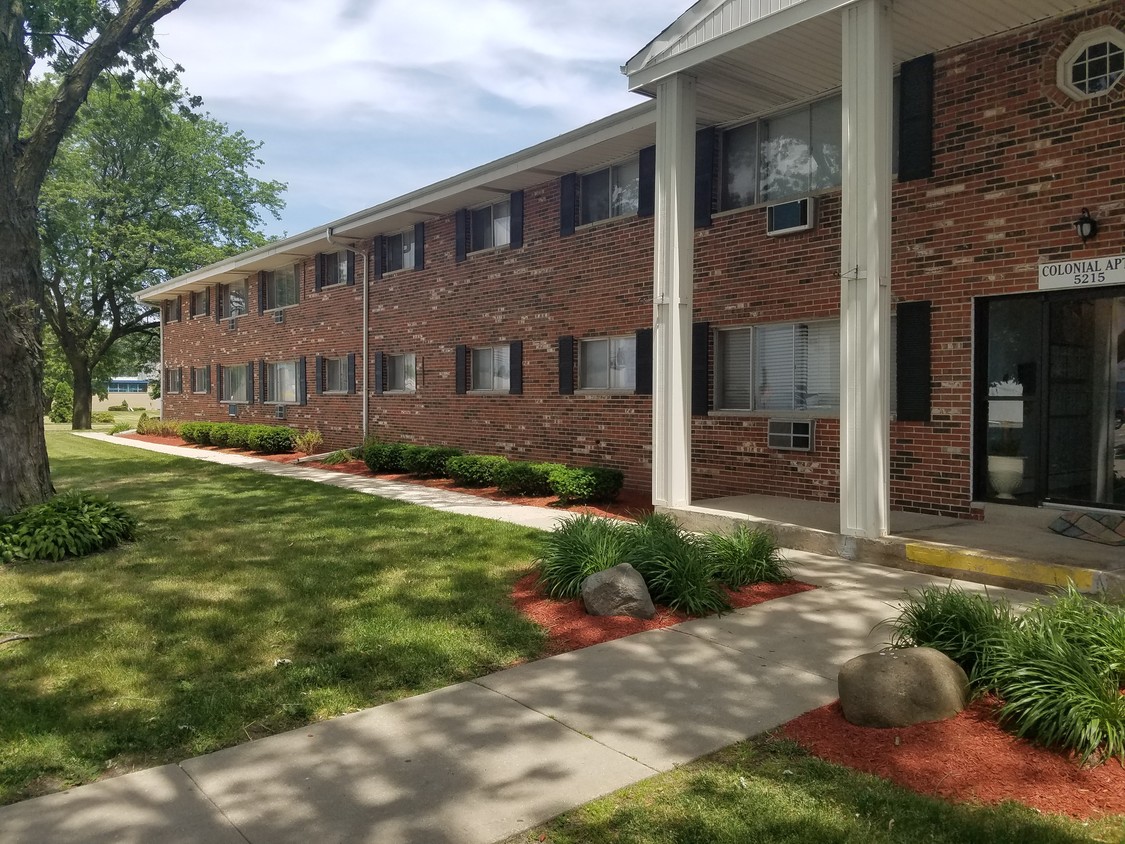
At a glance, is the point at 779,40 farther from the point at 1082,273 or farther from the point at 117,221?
the point at 117,221

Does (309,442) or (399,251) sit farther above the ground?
(399,251)

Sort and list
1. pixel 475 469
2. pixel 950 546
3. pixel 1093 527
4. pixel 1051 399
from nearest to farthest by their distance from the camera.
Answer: pixel 950 546 → pixel 1093 527 → pixel 1051 399 → pixel 475 469

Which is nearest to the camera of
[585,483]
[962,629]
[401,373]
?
[962,629]

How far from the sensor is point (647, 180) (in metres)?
12.1

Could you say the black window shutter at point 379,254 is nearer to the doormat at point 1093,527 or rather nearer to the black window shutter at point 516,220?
the black window shutter at point 516,220

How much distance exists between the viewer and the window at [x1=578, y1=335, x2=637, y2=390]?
12.9 metres

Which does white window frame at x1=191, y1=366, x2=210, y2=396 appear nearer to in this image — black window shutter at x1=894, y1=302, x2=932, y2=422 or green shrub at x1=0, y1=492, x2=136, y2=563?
green shrub at x1=0, y1=492, x2=136, y2=563

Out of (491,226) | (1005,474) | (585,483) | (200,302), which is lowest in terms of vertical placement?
(585,483)

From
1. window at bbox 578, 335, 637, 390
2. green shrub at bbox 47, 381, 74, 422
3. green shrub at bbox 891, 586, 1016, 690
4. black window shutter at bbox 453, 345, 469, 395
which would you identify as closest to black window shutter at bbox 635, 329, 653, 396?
window at bbox 578, 335, 637, 390

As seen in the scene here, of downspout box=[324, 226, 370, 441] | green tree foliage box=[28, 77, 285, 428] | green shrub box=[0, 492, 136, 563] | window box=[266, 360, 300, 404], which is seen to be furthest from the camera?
green tree foliage box=[28, 77, 285, 428]

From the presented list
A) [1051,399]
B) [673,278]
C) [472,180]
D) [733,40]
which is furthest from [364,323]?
[1051,399]

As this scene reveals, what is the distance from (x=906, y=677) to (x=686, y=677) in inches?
51.6

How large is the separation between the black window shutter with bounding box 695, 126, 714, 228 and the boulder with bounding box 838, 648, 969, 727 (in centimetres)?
834

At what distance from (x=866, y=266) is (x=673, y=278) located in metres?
2.52
